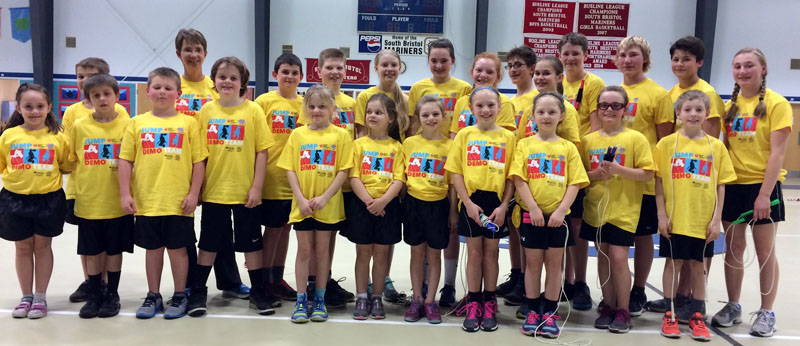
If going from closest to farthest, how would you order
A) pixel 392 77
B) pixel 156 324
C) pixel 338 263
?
pixel 156 324 → pixel 392 77 → pixel 338 263

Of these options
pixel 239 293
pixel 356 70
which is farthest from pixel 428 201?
pixel 356 70

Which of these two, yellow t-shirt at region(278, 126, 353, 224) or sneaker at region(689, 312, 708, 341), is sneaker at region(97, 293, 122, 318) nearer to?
yellow t-shirt at region(278, 126, 353, 224)

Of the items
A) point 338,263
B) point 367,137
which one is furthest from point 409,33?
point 367,137

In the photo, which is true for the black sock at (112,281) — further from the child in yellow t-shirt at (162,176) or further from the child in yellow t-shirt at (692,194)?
the child in yellow t-shirt at (692,194)

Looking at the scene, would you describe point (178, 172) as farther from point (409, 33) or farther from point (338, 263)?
point (409, 33)

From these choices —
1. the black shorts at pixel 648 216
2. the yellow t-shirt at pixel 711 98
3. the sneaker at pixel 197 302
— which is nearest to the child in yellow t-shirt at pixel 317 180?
the sneaker at pixel 197 302

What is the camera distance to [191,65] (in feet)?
12.6

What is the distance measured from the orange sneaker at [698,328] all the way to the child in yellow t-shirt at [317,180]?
7.22 feet

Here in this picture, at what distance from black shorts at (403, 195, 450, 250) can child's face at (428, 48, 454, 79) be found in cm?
93

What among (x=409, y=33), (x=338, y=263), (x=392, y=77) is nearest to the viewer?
(x=392, y=77)

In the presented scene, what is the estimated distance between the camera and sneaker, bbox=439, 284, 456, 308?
3.85 meters

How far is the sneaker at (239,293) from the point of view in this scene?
3.96 meters

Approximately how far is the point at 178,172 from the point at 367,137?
1159 mm

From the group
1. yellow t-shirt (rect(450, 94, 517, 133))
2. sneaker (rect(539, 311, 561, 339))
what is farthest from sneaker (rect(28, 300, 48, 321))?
sneaker (rect(539, 311, 561, 339))
